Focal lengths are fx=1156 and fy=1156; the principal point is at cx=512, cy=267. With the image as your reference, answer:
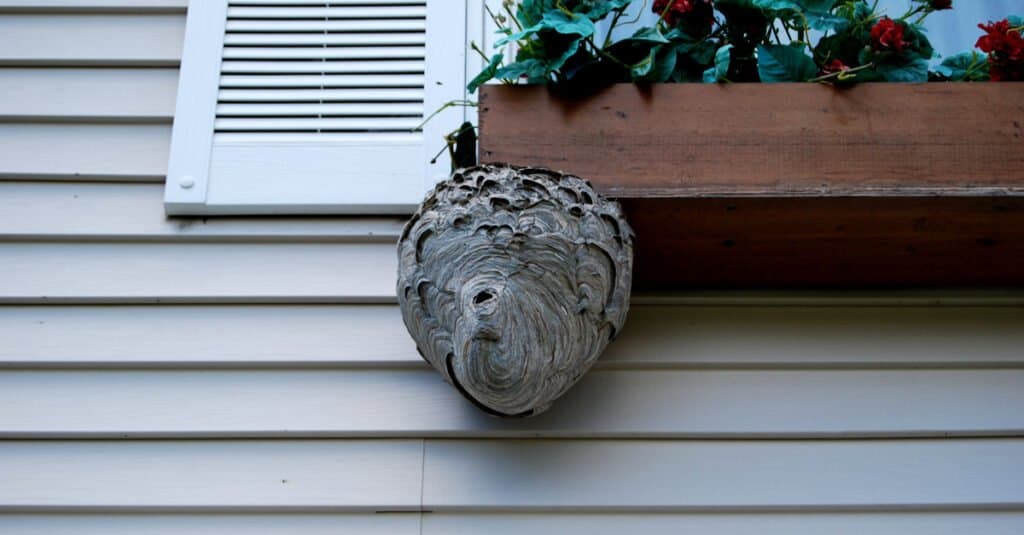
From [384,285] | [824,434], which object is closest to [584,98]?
[384,285]

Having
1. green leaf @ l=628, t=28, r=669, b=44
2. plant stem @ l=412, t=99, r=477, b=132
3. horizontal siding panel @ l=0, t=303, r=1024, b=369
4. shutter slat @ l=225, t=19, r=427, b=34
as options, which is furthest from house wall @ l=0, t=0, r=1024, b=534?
green leaf @ l=628, t=28, r=669, b=44

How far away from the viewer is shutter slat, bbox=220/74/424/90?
223 centimetres

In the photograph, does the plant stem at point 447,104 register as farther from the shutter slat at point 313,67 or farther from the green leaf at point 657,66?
the green leaf at point 657,66

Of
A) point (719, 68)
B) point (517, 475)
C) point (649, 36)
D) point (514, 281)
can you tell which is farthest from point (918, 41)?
point (517, 475)

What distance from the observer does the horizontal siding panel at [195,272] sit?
203 cm

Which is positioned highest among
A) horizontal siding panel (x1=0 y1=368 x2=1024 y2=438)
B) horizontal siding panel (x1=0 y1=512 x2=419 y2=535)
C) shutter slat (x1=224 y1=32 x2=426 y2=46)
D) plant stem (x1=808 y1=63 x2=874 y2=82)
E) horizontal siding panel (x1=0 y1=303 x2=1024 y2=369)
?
shutter slat (x1=224 y1=32 x2=426 y2=46)

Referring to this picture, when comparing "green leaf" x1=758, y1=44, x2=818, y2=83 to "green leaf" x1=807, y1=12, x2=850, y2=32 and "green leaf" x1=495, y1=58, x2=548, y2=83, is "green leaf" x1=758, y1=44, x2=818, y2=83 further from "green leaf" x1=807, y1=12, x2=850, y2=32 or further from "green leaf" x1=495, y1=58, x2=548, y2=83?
"green leaf" x1=495, y1=58, x2=548, y2=83

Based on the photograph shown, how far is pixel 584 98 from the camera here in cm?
193

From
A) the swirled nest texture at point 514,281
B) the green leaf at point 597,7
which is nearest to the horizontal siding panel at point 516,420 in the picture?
the swirled nest texture at point 514,281

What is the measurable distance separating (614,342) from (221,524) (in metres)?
0.71

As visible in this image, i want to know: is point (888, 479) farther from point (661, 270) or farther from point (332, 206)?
point (332, 206)

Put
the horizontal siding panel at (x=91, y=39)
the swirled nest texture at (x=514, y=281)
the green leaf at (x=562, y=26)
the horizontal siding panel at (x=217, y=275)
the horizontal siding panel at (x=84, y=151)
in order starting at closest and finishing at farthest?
the swirled nest texture at (x=514, y=281)
the green leaf at (x=562, y=26)
the horizontal siding panel at (x=217, y=275)
the horizontal siding panel at (x=84, y=151)
the horizontal siding panel at (x=91, y=39)

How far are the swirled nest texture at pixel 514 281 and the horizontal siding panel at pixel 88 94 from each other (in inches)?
28.5

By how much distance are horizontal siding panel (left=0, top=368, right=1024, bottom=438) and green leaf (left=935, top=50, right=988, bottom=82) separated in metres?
0.53
